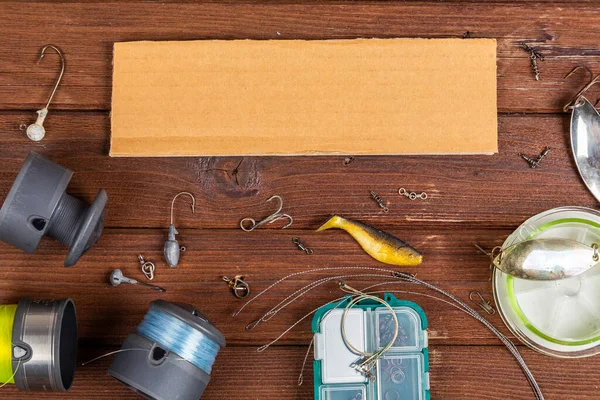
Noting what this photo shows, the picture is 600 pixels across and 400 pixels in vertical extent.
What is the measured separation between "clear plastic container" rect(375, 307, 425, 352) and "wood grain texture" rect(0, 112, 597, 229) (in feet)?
0.67

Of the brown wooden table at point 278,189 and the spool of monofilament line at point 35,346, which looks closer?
the spool of monofilament line at point 35,346

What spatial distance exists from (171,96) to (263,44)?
0.25 metres

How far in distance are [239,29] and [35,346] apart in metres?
0.85

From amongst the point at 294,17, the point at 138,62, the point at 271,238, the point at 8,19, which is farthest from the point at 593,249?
the point at 8,19

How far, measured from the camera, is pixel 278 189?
164cm

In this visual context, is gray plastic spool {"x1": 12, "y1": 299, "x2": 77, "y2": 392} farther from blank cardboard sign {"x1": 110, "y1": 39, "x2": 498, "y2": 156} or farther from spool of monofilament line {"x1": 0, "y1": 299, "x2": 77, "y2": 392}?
blank cardboard sign {"x1": 110, "y1": 39, "x2": 498, "y2": 156}

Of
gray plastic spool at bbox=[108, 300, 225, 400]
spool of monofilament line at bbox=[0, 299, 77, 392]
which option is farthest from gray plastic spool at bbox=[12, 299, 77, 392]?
gray plastic spool at bbox=[108, 300, 225, 400]

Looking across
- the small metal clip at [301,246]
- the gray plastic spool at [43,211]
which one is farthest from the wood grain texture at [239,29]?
the small metal clip at [301,246]

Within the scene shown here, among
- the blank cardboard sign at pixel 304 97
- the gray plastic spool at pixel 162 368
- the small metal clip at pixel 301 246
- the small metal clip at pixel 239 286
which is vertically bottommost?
the gray plastic spool at pixel 162 368

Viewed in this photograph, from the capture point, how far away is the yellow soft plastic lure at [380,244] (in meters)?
1.60

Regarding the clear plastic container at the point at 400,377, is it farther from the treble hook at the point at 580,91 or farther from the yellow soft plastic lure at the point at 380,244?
the treble hook at the point at 580,91

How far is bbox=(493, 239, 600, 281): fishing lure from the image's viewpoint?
1523 millimetres

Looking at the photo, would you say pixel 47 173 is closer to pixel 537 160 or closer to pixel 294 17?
pixel 294 17

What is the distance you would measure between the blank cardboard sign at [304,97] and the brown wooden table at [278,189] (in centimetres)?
4
